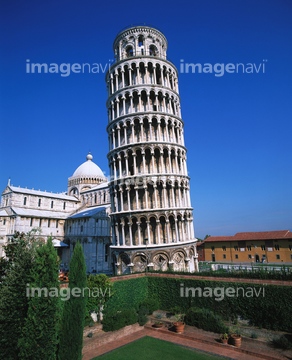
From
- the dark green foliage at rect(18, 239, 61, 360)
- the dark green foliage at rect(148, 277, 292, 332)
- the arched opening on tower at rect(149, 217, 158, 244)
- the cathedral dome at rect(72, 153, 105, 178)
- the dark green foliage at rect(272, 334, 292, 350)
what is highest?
the cathedral dome at rect(72, 153, 105, 178)

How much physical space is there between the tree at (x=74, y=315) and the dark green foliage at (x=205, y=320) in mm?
9288

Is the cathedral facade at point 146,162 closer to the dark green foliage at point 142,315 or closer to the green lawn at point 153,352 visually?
the dark green foliage at point 142,315

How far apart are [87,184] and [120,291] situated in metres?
50.9

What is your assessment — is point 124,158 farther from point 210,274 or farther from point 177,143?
point 210,274

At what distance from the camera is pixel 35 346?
10.1 meters

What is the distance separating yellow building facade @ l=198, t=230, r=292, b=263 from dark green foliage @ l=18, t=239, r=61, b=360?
4601 cm

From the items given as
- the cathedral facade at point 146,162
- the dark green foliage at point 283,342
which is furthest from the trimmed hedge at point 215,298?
the cathedral facade at point 146,162

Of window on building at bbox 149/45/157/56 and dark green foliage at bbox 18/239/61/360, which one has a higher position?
window on building at bbox 149/45/157/56

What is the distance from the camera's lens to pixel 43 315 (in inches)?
409

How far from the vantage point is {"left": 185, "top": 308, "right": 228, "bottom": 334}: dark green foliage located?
16844 mm

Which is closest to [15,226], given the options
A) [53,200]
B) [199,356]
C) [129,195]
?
[53,200]

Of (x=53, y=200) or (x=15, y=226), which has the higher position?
(x=53, y=200)
